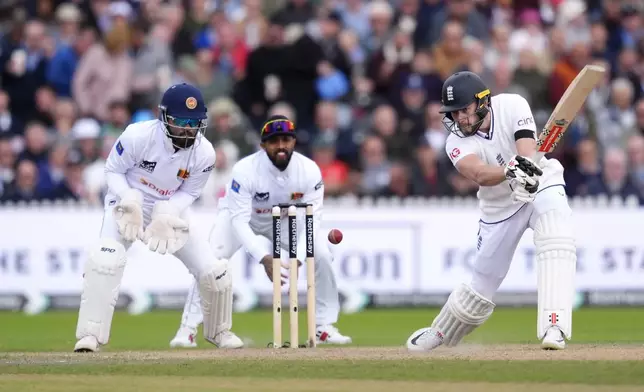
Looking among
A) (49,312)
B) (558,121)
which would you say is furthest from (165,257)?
(558,121)

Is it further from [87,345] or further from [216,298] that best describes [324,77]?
[87,345]

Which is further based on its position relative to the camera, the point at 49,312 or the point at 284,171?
the point at 49,312

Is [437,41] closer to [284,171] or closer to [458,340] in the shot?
[284,171]

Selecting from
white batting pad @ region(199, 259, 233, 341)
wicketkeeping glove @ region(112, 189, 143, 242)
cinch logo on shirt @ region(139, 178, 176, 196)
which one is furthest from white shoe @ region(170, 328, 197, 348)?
wicketkeeping glove @ region(112, 189, 143, 242)

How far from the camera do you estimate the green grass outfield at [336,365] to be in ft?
26.9

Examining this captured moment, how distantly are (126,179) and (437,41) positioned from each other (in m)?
8.53

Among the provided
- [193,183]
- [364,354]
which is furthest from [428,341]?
[193,183]

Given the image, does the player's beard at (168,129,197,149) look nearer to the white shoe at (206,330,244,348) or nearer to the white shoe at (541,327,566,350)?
the white shoe at (206,330,244,348)

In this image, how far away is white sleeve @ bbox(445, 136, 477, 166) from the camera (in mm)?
10109

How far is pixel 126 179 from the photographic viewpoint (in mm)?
11203

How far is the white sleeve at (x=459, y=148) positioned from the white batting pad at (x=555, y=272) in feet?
2.51

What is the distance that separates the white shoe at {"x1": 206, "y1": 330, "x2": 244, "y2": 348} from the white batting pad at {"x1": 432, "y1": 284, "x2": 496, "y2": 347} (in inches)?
71.5

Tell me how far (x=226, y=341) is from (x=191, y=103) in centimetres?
213

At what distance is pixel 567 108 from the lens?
32.8 feet
